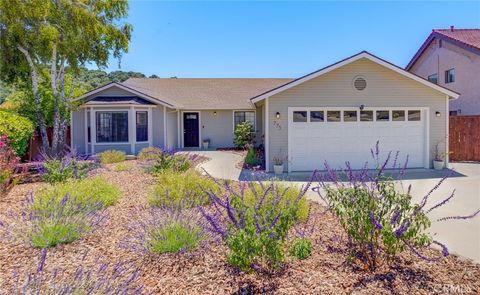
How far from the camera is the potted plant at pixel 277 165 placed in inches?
440

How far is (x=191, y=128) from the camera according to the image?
20125mm

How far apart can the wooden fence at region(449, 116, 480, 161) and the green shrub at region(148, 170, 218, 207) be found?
12.7 m

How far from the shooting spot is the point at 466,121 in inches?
556

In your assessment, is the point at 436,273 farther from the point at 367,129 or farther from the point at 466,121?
the point at 466,121

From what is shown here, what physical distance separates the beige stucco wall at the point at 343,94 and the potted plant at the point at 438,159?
195cm

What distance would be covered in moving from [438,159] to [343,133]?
12.6 feet

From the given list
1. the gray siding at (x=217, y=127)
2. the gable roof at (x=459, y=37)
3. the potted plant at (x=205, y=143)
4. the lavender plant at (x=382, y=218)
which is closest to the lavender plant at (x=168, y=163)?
the lavender plant at (x=382, y=218)

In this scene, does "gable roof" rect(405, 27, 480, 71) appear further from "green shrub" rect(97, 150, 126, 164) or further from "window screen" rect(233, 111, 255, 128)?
"green shrub" rect(97, 150, 126, 164)

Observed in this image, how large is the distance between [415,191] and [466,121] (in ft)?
27.0

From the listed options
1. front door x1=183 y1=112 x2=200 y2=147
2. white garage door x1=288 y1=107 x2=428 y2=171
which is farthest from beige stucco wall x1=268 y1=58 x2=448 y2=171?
front door x1=183 y1=112 x2=200 y2=147

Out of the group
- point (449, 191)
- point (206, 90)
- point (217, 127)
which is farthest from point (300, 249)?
point (206, 90)

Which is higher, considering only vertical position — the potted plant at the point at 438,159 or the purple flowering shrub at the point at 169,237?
the potted plant at the point at 438,159

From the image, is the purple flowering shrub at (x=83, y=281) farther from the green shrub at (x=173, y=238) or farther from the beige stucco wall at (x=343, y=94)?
the beige stucco wall at (x=343, y=94)

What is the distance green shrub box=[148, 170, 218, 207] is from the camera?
5.94 metres
